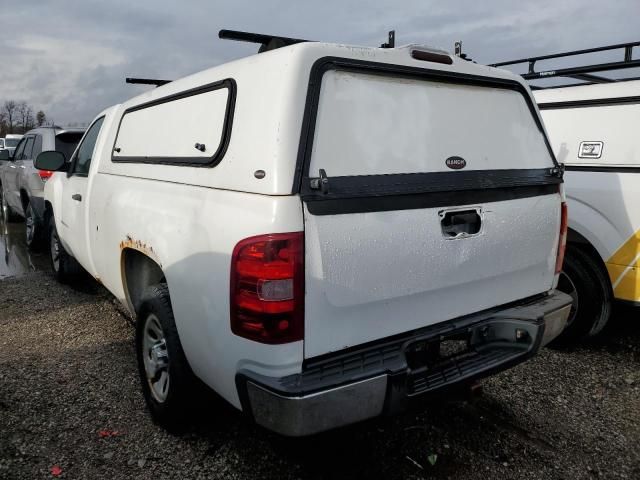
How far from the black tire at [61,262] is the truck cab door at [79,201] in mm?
523

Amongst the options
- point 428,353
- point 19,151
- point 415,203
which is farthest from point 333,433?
point 19,151

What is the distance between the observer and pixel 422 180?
2238mm

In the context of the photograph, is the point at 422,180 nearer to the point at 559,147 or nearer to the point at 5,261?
the point at 559,147

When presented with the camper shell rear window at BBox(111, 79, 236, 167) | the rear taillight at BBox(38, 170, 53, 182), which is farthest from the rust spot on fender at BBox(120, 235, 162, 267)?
the rear taillight at BBox(38, 170, 53, 182)

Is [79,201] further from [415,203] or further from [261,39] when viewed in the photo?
[415,203]

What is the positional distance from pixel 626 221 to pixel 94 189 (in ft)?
12.6

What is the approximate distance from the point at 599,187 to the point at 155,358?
10.8 feet

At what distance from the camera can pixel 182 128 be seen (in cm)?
270

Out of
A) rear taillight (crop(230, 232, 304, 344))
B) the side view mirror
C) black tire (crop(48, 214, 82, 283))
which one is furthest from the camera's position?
black tire (crop(48, 214, 82, 283))

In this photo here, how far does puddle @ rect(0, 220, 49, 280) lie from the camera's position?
6.20m

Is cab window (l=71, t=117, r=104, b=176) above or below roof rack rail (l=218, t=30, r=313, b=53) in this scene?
below

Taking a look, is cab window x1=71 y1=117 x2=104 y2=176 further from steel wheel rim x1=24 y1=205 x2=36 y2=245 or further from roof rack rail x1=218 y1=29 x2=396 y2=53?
steel wheel rim x1=24 y1=205 x2=36 y2=245

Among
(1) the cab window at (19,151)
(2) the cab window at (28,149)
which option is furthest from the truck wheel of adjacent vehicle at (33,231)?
(1) the cab window at (19,151)

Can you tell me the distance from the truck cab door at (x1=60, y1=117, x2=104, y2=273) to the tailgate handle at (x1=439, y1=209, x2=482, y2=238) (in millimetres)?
2807
